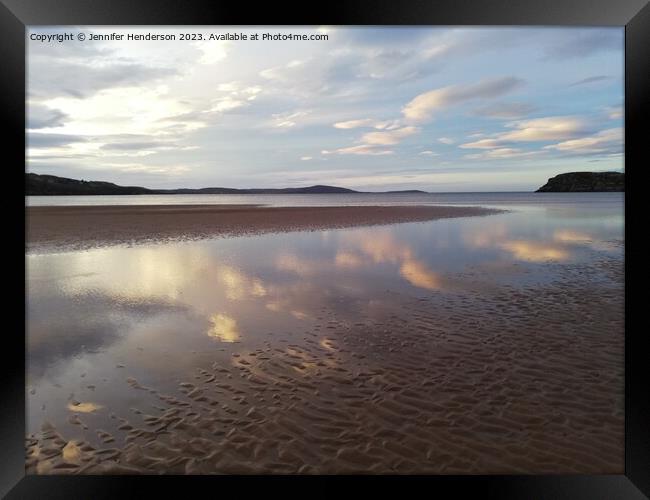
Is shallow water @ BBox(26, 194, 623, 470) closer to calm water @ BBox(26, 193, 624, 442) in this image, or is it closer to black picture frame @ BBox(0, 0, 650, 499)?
calm water @ BBox(26, 193, 624, 442)

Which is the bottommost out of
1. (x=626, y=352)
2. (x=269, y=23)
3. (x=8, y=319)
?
(x=626, y=352)

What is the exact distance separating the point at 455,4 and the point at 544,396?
16.7ft

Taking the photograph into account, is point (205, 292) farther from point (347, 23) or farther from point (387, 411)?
point (347, 23)

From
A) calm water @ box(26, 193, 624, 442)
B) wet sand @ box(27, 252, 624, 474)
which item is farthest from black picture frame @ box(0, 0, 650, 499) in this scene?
calm water @ box(26, 193, 624, 442)

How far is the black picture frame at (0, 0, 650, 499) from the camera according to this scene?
4.11m

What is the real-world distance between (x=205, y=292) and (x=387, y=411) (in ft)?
22.8

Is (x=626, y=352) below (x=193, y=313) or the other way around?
the other way around

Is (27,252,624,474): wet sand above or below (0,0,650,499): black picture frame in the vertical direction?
below

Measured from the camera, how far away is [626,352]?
4234 millimetres

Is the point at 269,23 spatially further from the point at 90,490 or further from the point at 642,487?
the point at 642,487

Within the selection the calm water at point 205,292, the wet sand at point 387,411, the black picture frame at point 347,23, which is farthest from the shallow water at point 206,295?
the black picture frame at point 347,23

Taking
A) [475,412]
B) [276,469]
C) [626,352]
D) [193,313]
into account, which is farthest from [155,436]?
[626,352]

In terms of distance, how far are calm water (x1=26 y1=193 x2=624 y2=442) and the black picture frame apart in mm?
1456

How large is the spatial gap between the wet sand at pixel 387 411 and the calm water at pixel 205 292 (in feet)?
1.30
